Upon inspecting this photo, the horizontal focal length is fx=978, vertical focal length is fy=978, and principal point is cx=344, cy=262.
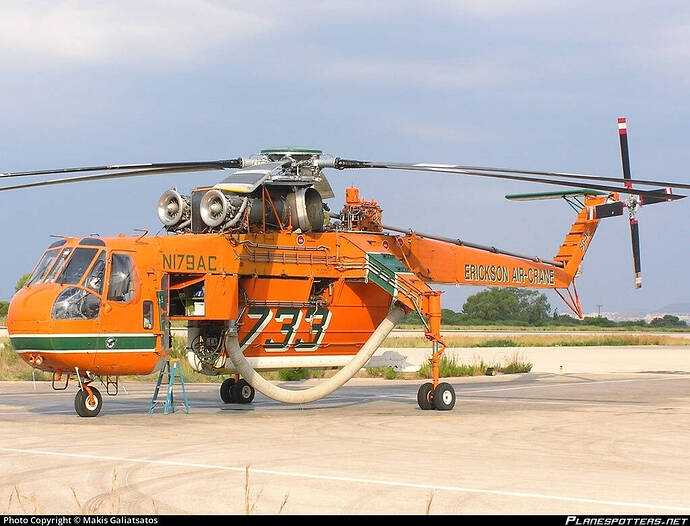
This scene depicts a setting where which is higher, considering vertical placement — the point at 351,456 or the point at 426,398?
the point at 351,456

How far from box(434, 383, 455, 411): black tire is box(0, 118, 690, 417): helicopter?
27 mm

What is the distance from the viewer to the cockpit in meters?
17.1

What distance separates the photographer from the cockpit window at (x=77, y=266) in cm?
1733

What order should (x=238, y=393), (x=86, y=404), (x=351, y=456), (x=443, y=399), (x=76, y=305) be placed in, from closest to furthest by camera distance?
(x=351, y=456) < (x=76, y=305) < (x=86, y=404) < (x=443, y=399) < (x=238, y=393)

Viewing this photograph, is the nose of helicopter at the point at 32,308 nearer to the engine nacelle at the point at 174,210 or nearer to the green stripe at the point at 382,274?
the engine nacelle at the point at 174,210

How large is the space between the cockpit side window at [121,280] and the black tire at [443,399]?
21.1ft

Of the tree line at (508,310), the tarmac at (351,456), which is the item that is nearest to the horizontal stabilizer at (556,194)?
the tarmac at (351,456)

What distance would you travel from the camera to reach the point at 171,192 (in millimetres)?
19641

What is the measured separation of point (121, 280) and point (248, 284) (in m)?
2.77

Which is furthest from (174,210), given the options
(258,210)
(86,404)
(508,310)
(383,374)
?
(508,310)

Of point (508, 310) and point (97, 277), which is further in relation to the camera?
point (508, 310)

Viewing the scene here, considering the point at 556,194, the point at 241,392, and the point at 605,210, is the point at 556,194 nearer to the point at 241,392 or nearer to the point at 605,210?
the point at 605,210

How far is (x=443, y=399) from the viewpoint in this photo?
19734 millimetres

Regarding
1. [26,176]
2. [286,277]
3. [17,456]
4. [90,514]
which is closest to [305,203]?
[286,277]
